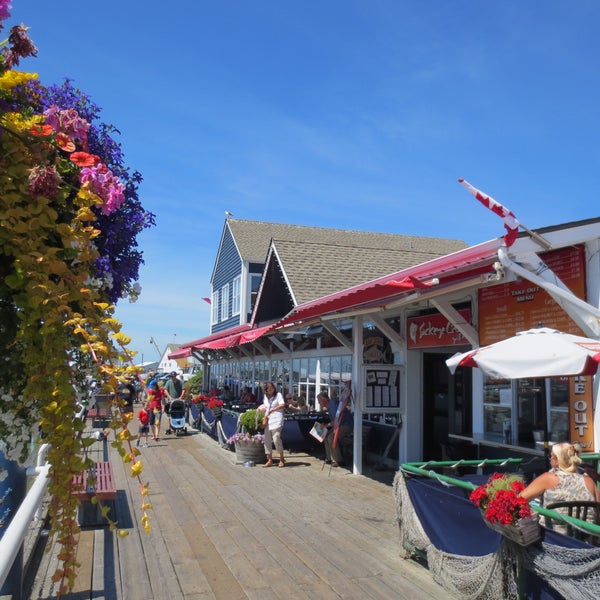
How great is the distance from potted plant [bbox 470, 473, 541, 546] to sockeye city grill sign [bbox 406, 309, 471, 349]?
4521mm

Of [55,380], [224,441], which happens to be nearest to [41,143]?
[55,380]

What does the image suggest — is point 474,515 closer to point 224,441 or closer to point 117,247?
point 117,247

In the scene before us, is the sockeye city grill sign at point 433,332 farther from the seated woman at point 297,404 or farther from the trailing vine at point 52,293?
the trailing vine at point 52,293

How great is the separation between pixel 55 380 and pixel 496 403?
729cm

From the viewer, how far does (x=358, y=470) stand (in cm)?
1034

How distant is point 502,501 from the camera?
3.94 meters

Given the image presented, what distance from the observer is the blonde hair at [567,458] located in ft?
15.7

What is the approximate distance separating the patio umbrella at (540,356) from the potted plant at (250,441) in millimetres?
6618

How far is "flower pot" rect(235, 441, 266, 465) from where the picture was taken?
448 inches

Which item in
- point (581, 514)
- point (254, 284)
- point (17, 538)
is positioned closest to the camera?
point (17, 538)

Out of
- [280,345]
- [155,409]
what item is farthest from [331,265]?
[155,409]

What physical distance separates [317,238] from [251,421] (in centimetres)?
1543

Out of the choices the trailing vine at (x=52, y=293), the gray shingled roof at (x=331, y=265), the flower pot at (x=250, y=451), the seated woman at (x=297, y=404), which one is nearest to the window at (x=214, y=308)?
the gray shingled roof at (x=331, y=265)

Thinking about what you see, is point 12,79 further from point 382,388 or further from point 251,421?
point 251,421
